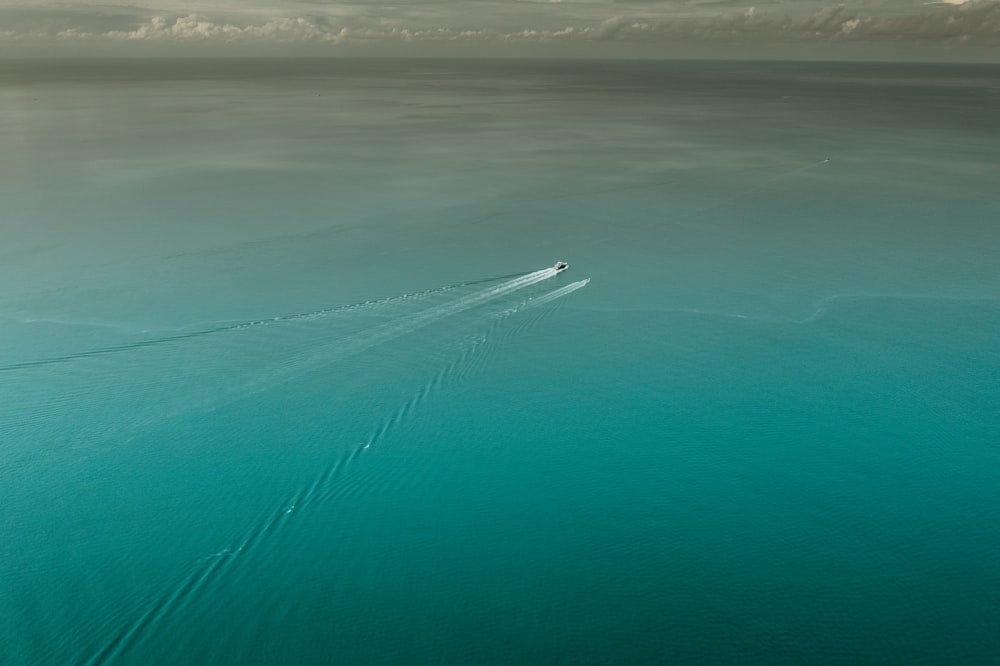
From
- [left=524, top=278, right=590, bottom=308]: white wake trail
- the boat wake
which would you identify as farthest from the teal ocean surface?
[left=524, top=278, right=590, bottom=308]: white wake trail

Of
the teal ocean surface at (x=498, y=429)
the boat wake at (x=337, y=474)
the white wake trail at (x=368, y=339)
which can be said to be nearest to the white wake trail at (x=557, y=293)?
the boat wake at (x=337, y=474)

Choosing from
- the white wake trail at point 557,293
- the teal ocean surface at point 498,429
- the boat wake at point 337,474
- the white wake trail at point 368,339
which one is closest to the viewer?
the boat wake at point 337,474

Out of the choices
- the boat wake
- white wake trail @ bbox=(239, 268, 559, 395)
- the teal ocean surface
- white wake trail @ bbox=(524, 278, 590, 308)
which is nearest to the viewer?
the boat wake

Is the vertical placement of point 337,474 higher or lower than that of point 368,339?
lower

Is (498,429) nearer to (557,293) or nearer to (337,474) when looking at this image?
(337,474)

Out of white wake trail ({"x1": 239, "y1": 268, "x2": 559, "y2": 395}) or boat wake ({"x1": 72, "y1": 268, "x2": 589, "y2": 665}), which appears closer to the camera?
boat wake ({"x1": 72, "y1": 268, "x2": 589, "y2": 665})

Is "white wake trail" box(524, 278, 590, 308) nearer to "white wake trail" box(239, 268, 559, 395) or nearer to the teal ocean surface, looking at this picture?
the teal ocean surface

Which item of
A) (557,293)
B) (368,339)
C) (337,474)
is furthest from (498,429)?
(557,293)

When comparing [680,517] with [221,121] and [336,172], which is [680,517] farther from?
[221,121]

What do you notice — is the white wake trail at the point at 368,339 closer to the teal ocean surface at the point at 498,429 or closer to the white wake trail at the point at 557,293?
the teal ocean surface at the point at 498,429
